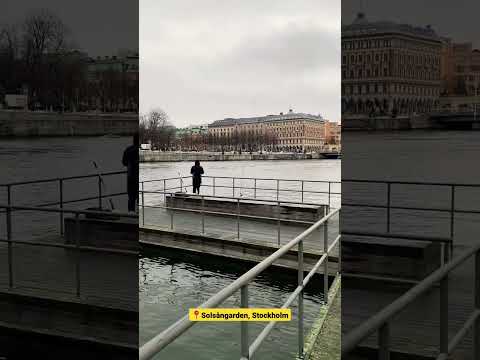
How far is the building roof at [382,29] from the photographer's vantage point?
1.71m

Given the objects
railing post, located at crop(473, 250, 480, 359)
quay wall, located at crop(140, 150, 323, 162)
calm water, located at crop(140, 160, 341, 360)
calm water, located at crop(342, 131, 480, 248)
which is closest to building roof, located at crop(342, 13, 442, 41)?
calm water, located at crop(342, 131, 480, 248)

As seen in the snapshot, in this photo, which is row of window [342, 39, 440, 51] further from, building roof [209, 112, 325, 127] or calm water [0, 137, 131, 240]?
building roof [209, 112, 325, 127]

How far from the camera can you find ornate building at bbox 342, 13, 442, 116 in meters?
1.74

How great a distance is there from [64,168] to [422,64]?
1.23m

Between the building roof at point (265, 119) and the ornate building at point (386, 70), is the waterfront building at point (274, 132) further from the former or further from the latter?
the ornate building at point (386, 70)

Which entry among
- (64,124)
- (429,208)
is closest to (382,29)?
(429,208)

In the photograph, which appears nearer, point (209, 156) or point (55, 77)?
point (55, 77)

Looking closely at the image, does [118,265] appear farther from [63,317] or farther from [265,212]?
[265,212]

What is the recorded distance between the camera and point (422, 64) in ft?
5.81

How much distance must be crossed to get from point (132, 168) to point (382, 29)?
933mm

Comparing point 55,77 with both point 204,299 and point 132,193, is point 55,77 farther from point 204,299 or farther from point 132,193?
point 204,299

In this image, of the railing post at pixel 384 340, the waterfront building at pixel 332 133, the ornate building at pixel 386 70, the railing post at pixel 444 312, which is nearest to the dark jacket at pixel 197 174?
the ornate building at pixel 386 70

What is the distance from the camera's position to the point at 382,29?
5.82ft

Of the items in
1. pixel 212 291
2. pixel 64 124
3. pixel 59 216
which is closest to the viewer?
pixel 64 124
